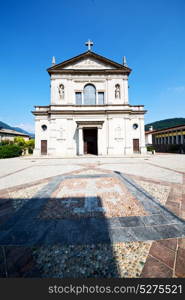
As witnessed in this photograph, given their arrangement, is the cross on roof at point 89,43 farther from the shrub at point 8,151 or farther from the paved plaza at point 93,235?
the paved plaza at point 93,235

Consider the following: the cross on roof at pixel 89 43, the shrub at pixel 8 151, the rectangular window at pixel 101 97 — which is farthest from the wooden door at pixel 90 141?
the cross on roof at pixel 89 43

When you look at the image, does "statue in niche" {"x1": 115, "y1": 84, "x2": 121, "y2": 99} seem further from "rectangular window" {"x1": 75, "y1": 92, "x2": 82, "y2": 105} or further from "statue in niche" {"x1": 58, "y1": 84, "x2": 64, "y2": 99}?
"statue in niche" {"x1": 58, "y1": 84, "x2": 64, "y2": 99}

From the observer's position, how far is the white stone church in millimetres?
19672

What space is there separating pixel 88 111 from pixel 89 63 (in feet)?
27.6

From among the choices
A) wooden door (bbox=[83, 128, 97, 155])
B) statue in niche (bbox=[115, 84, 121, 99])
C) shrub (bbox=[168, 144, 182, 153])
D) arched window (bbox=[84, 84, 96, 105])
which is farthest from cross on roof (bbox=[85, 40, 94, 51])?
shrub (bbox=[168, 144, 182, 153])

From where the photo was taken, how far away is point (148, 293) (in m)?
1.52

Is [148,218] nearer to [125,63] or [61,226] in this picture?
[61,226]

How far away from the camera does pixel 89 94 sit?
2095 centimetres

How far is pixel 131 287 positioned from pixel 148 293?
237mm

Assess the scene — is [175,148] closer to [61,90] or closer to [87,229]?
[61,90]

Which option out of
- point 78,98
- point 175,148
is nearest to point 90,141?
point 78,98

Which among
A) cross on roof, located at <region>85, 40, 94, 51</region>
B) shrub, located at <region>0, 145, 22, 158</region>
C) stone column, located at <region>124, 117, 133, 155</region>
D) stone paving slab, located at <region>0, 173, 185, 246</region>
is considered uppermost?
cross on roof, located at <region>85, 40, 94, 51</region>

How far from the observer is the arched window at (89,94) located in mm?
→ 20891

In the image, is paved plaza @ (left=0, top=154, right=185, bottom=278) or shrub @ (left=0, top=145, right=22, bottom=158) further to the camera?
shrub @ (left=0, top=145, right=22, bottom=158)
